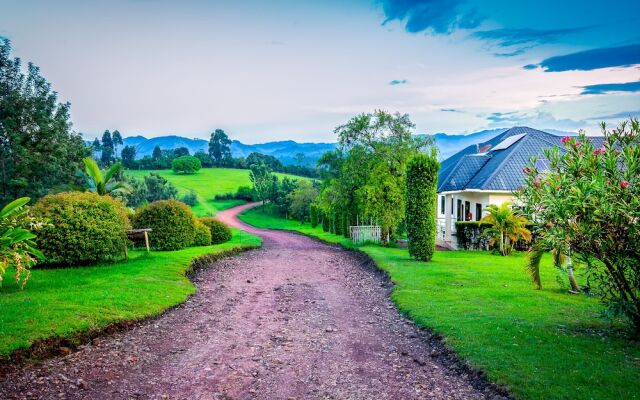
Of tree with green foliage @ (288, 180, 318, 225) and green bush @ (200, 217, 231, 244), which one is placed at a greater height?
tree with green foliage @ (288, 180, 318, 225)

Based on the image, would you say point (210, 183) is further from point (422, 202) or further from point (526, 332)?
point (526, 332)

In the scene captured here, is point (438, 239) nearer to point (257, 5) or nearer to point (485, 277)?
point (485, 277)

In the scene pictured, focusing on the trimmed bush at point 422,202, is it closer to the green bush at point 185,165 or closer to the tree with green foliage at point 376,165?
the tree with green foliage at point 376,165

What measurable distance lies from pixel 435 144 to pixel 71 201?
74.7 ft

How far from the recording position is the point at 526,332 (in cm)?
816

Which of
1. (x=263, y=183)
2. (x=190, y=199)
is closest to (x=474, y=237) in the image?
(x=263, y=183)

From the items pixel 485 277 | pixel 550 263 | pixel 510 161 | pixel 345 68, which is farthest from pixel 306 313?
pixel 510 161

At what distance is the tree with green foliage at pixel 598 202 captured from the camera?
6.57 metres

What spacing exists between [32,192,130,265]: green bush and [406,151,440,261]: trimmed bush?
12.4 metres

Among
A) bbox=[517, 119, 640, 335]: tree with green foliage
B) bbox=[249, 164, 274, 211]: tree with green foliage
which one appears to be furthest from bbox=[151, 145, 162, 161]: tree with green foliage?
bbox=[517, 119, 640, 335]: tree with green foliage

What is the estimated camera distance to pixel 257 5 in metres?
19.7

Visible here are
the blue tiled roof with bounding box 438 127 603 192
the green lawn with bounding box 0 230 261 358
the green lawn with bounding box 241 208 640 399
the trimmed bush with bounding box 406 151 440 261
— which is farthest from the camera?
the blue tiled roof with bounding box 438 127 603 192

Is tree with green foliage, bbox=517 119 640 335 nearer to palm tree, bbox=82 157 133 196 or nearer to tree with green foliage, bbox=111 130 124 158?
palm tree, bbox=82 157 133 196

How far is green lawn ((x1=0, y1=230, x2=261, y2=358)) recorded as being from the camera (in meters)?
7.83
